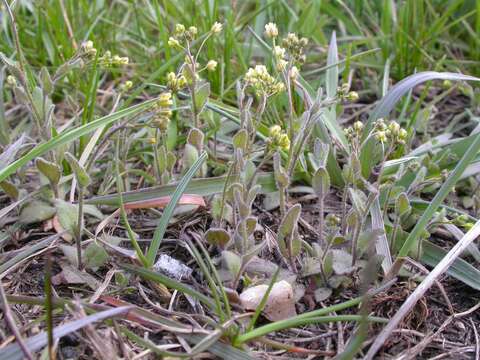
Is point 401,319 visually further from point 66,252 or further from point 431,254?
point 66,252

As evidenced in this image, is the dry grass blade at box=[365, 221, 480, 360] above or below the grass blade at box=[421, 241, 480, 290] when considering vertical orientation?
above

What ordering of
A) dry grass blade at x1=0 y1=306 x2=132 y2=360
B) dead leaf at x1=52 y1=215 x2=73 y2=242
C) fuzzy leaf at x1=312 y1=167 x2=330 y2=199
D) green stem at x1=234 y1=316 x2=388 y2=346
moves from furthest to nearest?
dead leaf at x1=52 y1=215 x2=73 y2=242
fuzzy leaf at x1=312 y1=167 x2=330 y2=199
green stem at x1=234 y1=316 x2=388 y2=346
dry grass blade at x1=0 y1=306 x2=132 y2=360

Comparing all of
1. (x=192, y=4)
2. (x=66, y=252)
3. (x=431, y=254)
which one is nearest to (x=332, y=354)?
(x=431, y=254)

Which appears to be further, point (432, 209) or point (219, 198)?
point (219, 198)

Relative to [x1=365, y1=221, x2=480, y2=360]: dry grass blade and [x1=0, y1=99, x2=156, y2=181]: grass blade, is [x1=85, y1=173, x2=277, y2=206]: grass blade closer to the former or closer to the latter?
[x1=0, y1=99, x2=156, y2=181]: grass blade

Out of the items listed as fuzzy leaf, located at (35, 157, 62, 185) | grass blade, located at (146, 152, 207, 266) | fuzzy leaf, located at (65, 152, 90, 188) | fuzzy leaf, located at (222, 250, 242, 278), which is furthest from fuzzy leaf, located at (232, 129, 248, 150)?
fuzzy leaf, located at (35, 157, 62, 185)

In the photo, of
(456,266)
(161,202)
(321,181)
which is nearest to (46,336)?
(161,202)

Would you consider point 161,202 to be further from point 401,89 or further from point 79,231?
point 401,89
